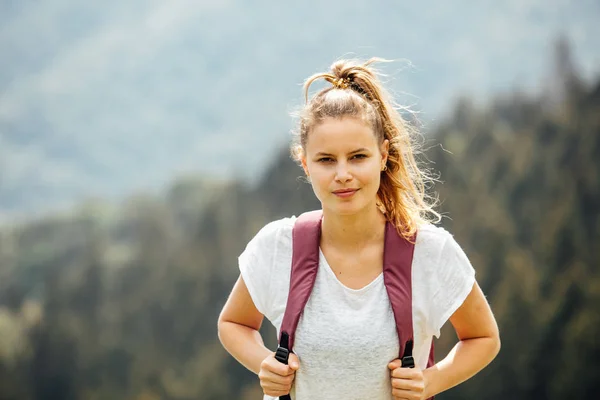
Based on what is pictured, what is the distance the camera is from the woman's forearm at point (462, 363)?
202 cm

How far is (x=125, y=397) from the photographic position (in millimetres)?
18625

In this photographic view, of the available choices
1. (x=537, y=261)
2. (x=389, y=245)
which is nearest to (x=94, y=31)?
(x=537, y=261)

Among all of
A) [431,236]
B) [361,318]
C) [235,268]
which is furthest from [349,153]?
[235,268]

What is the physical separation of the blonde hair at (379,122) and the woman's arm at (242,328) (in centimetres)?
43

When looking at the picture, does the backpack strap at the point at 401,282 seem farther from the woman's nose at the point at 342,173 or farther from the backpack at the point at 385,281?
the woman's nose at the point at 342,173

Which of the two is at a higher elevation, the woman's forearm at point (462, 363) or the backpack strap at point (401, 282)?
the backpack strap at point (401, 282)

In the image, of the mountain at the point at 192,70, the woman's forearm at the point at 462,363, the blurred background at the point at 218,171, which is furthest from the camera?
the mountain at the point at 192,70

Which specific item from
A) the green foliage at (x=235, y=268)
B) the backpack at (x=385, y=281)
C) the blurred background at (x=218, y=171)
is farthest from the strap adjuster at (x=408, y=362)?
the green foliage at (x=235, y=268)

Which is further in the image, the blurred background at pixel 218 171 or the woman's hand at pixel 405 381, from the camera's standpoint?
the blurred background at pixel 218 171

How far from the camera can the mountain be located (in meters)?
21.5

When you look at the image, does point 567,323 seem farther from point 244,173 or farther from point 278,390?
point 278,390

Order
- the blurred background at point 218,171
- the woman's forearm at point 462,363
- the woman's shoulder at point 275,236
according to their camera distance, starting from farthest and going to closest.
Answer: the blurred background at point 218,171, the woman's shoulder at point 275,236, the woman's forearm at point 462,363

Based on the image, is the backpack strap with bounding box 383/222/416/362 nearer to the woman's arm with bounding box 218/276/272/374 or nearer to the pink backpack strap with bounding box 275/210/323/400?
the pink backpack strap with bounding box 275/210/323/400

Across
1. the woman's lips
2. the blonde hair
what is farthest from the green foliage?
the woman's lips
